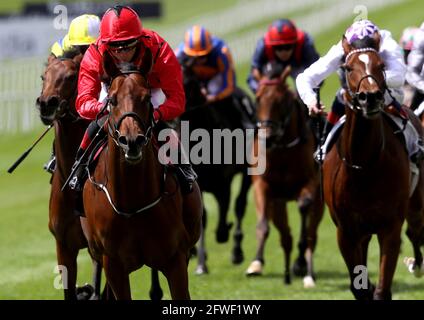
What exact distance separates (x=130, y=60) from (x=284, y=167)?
5.56m

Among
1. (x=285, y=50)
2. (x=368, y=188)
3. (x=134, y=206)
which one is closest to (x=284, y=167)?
(x=285, y=50)

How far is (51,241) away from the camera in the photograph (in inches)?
612

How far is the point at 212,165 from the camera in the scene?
12820 millimetres

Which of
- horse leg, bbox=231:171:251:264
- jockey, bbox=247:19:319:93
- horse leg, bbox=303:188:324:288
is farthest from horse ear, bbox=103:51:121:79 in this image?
horse leg, bbox=231:171:251:264

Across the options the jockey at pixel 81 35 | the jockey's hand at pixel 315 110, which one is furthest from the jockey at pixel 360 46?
the jockey at pixel 81 35

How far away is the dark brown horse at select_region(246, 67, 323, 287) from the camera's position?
12.2 metres

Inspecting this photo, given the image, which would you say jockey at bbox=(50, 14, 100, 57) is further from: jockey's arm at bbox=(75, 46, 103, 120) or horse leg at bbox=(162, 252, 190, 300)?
horse leg at bbox=(162, 252, 190, 300)

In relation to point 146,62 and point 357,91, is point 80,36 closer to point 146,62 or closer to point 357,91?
point 146,62

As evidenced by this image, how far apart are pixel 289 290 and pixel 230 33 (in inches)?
1177

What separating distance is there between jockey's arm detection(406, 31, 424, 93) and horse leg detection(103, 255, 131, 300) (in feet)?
12.1

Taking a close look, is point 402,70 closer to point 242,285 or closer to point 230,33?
point 242,285

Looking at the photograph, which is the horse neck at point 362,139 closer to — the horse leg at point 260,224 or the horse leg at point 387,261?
the horse leg at point 387,261
